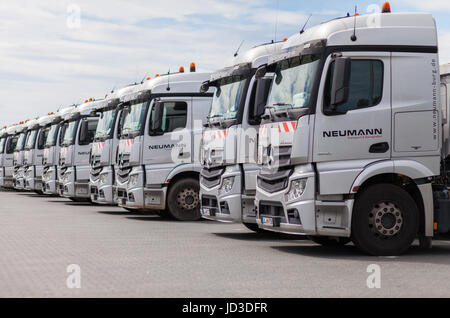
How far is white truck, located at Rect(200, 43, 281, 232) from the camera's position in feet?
43.2

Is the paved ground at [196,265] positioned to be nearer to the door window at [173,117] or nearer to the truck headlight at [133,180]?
the truck headlight at [133,180]

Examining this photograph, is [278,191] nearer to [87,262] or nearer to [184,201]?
[87,262]

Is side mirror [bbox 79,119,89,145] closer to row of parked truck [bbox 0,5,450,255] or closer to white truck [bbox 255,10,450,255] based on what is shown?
row of parked truck [bbox 0,5,450,255]

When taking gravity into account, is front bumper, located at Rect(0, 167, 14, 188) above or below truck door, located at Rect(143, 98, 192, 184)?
below

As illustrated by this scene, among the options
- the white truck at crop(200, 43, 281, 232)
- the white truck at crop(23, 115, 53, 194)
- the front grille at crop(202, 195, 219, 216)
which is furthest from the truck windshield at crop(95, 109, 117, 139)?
the white truck at crop(23, 115, 53, 194)

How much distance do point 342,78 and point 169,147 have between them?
7724 millimetres

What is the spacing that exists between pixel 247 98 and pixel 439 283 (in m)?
6.06

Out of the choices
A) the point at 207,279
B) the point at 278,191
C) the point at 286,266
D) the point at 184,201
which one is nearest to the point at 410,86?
the point at 278,191

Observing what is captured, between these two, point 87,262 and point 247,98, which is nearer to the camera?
point 87,262

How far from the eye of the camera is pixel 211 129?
14.4 meters

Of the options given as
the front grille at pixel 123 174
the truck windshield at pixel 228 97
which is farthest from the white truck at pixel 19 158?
the truck windshield at pixel 228 97

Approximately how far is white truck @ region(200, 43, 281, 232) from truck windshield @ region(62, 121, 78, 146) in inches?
450

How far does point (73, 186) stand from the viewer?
80.0 ft
